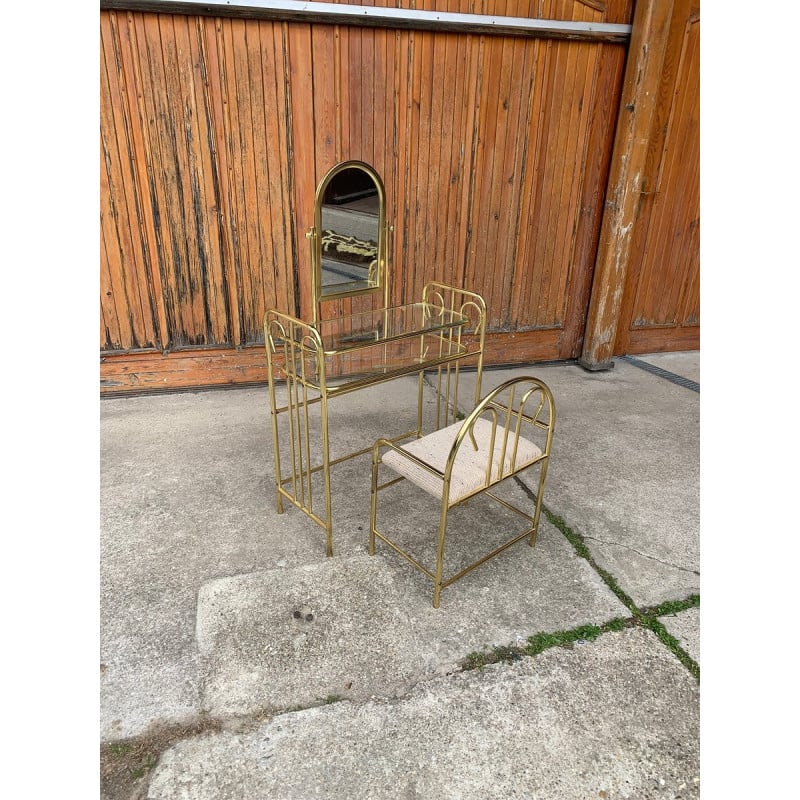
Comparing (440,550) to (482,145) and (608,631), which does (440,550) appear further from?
(482,145)

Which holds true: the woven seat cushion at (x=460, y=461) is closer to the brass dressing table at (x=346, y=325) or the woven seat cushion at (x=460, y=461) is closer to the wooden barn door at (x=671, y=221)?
the brass dressing table at (x=346, y=325)

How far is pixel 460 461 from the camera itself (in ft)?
7.59

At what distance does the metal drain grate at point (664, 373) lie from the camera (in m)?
4.67

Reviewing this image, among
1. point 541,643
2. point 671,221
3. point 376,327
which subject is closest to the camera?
point 541,643

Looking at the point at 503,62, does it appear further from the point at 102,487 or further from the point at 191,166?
the point at 102,487

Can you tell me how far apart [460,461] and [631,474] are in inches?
60.2

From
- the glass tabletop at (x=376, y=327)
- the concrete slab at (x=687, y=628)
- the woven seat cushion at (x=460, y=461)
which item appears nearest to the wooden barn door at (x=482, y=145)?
the glass tabletop at (x=376, y=327)

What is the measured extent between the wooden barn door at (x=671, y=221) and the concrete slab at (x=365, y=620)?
317 centimetres

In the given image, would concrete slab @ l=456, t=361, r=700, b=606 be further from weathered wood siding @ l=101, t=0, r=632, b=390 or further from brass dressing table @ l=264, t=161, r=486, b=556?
weathered wood siding @ l=101, t=0, r=632, b=390

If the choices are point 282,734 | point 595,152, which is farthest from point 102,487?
point 595,152

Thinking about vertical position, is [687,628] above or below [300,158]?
below

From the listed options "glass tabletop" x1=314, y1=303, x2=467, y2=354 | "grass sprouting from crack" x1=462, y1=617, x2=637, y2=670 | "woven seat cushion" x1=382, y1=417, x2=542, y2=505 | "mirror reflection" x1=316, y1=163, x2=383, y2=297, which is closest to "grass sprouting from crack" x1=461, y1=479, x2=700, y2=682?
"grass sprouting from crack" x1=462, y1=617, x2=637, y2=670

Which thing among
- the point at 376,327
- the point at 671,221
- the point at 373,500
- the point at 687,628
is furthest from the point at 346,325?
the point at 671,221

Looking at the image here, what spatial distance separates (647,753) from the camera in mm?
1783
